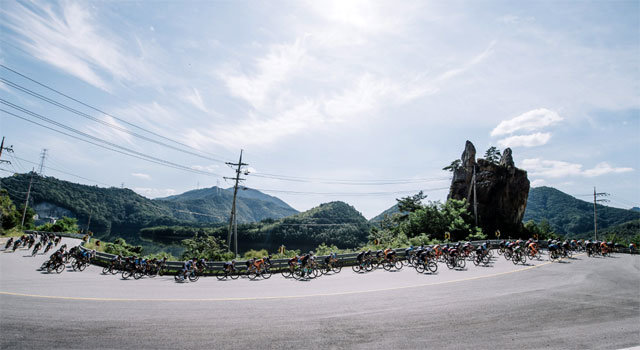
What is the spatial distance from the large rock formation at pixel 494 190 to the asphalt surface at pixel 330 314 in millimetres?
30168

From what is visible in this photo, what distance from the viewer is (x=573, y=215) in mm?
166625

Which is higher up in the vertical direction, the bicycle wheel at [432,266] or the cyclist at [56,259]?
the bicycle wheel at [432,266]

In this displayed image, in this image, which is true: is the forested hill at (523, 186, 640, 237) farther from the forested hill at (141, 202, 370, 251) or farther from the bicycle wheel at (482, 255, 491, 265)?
the bicycle wheel at (482, 255, 491, 265)

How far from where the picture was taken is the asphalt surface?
744cm

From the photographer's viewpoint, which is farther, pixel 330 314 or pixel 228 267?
pixel 228 267

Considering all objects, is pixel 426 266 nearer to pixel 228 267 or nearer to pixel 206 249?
pixel 228 267

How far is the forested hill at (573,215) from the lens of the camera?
155863 millimetres

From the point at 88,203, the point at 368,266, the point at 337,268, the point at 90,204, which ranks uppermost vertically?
the point at 368,266

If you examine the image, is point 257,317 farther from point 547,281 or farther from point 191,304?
point 547,281

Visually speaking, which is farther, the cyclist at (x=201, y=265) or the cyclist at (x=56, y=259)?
the cyclist at (x=56, y=259)

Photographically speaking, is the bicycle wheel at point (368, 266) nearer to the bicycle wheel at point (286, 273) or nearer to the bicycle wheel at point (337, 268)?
the bicycle wheel at point (337, 268)

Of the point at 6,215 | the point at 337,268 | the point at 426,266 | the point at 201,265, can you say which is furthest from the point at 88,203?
the point at 426,266

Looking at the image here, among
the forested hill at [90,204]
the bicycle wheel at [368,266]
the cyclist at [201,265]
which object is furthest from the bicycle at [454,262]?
the forested hill at [90,204]

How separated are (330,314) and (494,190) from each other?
150 feet
